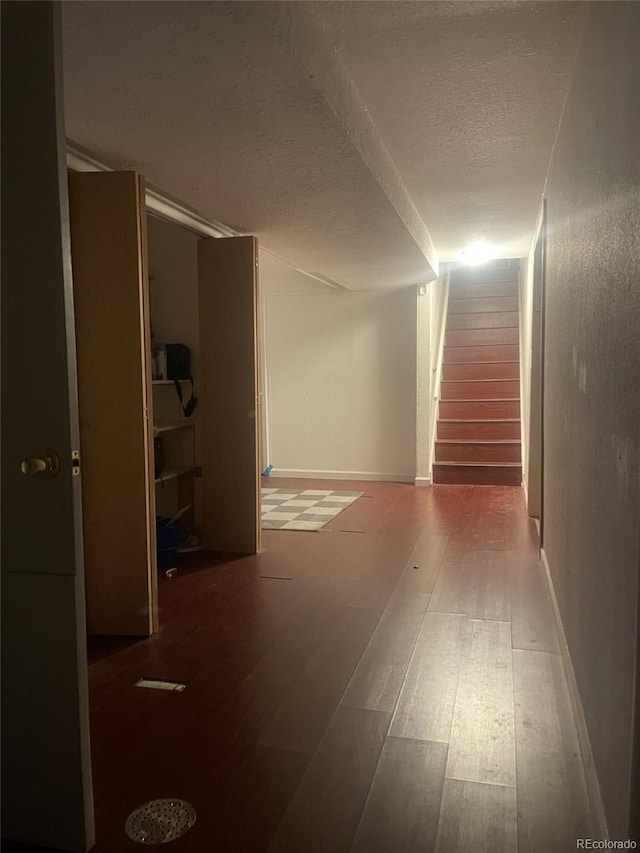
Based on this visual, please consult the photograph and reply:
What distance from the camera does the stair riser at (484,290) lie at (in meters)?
9.14

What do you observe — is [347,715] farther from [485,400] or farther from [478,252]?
[485,400]

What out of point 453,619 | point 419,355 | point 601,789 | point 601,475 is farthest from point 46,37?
point 419,355

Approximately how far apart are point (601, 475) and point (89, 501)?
84.2 inches

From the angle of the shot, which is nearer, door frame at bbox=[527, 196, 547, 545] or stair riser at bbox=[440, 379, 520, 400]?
door frame at bbox=[527, 196, 547, 545]

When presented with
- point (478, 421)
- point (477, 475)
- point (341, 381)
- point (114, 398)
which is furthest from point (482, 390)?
point (114, 398)

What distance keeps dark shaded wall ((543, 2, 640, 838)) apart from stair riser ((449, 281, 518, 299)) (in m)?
6.82

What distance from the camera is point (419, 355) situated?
6.67m

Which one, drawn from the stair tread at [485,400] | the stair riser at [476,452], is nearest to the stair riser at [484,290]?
the stair tread at [485,400]

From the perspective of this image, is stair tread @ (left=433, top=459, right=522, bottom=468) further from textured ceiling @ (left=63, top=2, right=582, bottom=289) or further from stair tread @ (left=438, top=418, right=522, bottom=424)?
textured ceiling @ (left=63, top=2, right=582, bottom=289)

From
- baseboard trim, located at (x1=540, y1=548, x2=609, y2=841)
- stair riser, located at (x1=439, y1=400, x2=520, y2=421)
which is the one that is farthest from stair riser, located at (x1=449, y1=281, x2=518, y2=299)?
baseboard trim, located at (x1=540, y1=548, x2=609, y2=841)

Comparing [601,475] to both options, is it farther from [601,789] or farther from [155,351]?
[155,351]

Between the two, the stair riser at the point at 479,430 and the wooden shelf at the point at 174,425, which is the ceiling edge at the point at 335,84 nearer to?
the wooden shelf at the point at 174,425

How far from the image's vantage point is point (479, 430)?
6.97 metres

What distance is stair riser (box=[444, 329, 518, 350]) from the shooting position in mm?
8234
